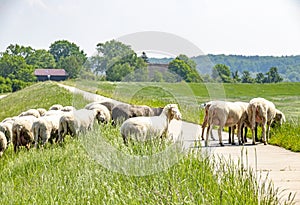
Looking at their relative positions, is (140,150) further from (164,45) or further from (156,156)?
(164,45)

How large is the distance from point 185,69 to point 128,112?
5.78ft

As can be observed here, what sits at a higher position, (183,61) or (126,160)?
(183,61)

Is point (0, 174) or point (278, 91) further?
point (278, 91)

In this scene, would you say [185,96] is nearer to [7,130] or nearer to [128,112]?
[128,112]

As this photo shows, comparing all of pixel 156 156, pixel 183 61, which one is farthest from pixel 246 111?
pixel 156 156

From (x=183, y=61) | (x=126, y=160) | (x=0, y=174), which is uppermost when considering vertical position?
(x=183, y=61)

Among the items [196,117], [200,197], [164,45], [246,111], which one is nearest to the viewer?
[200,197]

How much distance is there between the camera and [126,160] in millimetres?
7273

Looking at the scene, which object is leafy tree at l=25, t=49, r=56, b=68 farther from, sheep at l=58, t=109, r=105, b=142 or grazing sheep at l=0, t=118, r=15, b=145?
sheep at l=58, t=109, r=105, b=142

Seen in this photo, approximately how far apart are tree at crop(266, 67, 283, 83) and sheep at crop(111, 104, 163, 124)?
50.1 metres

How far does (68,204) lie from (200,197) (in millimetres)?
1530

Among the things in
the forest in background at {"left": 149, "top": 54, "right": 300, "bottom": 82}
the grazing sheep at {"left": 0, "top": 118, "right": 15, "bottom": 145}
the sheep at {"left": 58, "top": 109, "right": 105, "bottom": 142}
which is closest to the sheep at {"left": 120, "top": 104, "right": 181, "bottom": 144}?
the sheep at {"left": 58, "top": 109, "right": 105, "bottom": 142}

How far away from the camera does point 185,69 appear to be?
502 inches

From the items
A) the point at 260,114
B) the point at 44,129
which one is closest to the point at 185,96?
the point at 260,114
